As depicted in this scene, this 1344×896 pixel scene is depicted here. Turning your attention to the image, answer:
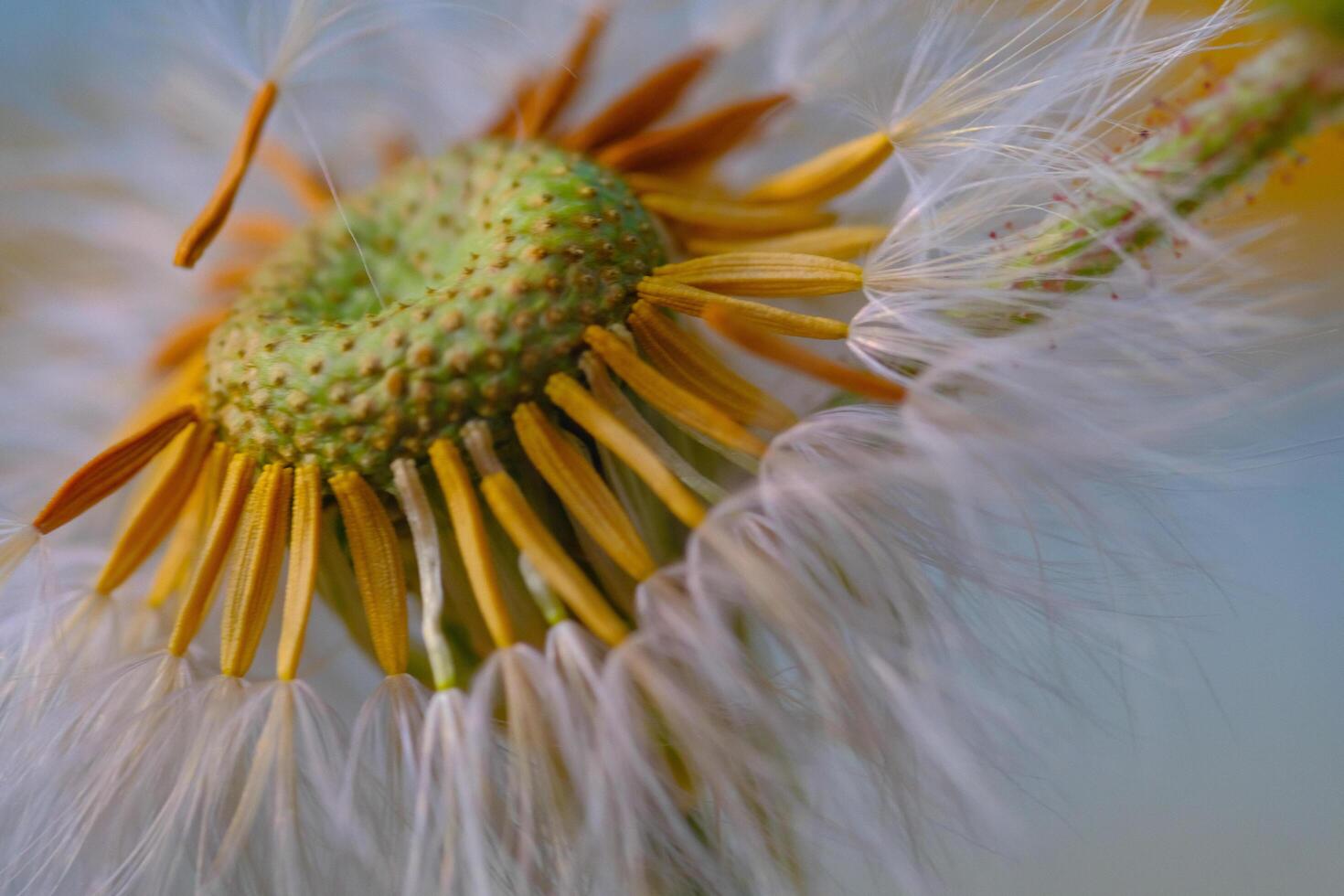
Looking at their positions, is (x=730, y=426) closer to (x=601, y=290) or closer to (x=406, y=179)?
(x=601, y=290)

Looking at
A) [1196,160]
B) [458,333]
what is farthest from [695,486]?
[1196,160]

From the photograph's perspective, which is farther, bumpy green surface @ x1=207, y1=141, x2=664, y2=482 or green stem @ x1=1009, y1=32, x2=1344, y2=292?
bumpy green surface @ x1=207, y1=141, x2=664, y2=482

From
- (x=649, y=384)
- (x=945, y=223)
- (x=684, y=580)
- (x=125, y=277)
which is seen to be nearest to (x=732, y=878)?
(x=684, y=580)

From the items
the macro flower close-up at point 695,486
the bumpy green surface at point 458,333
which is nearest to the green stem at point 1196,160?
the macro flower close-up at point 695,486

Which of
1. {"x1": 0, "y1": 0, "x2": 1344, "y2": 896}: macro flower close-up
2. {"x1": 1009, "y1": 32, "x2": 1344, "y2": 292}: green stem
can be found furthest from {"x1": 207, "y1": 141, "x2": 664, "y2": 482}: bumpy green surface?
{"x1": 1009, "y1": 32, "x2": 1344, "y2": 292}: green stem

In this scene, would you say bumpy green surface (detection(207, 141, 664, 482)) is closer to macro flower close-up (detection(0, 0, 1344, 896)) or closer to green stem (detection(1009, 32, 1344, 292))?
macro flower close-up (detection(0, 0, 1344, 896))

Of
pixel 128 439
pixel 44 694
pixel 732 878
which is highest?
pixel 128 439

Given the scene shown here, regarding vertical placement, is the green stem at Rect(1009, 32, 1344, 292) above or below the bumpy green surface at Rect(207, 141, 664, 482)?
below

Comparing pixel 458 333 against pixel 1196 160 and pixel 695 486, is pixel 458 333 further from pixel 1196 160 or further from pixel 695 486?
pixel 1196 160
